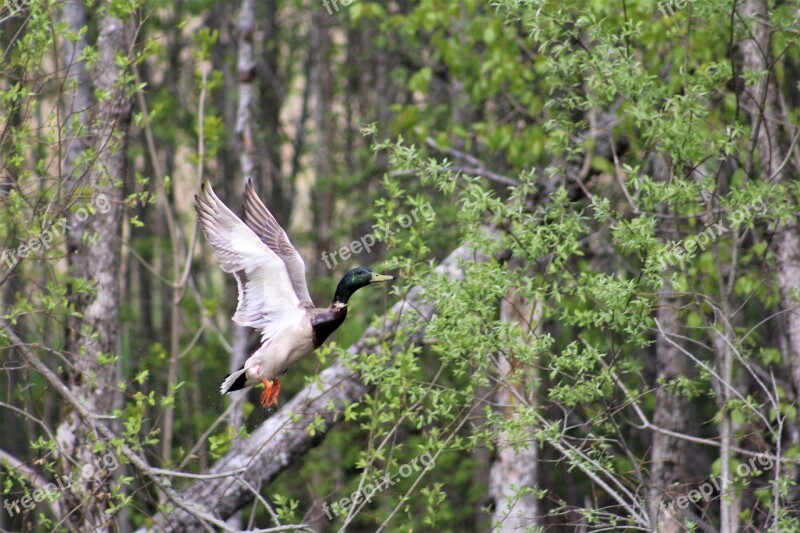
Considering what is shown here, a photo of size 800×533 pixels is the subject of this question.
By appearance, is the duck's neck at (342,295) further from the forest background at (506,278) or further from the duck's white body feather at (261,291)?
the forest background at (506,278)

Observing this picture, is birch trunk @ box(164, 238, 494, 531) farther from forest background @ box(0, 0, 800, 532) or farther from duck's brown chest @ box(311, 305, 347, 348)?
duck's brown chest @ box(311, 305, 347, 348)

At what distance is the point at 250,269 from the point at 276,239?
40cm

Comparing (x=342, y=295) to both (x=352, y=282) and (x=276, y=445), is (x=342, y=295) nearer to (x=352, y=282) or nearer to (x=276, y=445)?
(x=352, y=282)

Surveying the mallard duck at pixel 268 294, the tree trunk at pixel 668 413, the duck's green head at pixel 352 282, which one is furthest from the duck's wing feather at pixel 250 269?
the tree trunk at pixel 668 413

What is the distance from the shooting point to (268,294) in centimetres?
627

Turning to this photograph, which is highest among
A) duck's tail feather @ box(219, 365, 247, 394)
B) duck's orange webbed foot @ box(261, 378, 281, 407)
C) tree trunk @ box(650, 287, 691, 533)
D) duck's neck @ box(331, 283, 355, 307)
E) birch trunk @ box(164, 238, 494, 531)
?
duck's neck @ box(331, 283, 355, 307)

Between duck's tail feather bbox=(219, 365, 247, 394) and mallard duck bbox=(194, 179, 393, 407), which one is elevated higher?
mallard duck bbox=(194, 179, 393, 407)

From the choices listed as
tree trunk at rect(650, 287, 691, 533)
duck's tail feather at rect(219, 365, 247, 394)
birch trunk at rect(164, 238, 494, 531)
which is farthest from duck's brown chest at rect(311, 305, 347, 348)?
tree trunk at rect(650, 287, 691, 533)

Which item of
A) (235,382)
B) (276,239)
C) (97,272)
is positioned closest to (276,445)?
(235,382)

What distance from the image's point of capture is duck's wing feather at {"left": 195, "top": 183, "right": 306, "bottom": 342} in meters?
6.13

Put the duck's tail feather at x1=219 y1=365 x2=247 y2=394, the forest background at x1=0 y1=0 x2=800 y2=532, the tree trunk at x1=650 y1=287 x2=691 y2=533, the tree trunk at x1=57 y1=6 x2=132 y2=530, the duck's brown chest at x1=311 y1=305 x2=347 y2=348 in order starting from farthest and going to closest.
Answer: the tree trunk at x1=650 y1=287 x2=691 y2=533, the tree trunk at x1=57 y1=6 x2=132 y2=530, the duck's tail feather at x1=219 y1=365 x2=247 y2=394, the duck's brown chest at x1=311 y1=305 x2=347 y2=348, the forest background at x1=0 y1=0 x2=800 y2=532

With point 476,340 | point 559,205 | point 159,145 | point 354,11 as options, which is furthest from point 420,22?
point 159,145

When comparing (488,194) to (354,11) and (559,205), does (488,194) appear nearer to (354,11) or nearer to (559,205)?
(559,205)

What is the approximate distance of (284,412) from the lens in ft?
24.2
